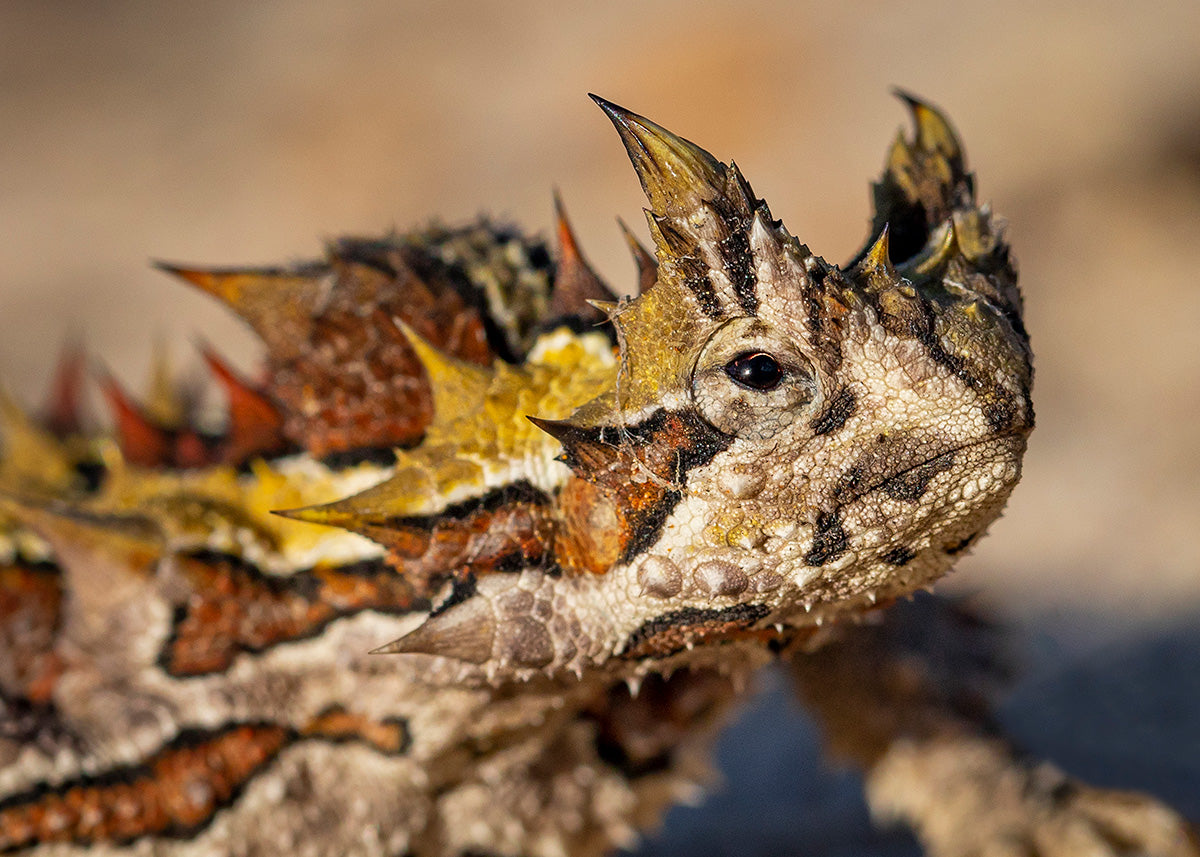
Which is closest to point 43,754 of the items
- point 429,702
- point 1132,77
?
point 429,702

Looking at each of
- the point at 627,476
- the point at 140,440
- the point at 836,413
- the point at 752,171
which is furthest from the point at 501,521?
the point at 752,171

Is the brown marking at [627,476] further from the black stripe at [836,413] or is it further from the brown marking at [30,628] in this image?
the brown marking at [30,628]

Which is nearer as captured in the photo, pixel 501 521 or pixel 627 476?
pixel 627 476

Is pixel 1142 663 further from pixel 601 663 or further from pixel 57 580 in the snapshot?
pixel 57 580

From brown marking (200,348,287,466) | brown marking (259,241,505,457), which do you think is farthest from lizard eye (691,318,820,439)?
brown marking (200,348,287,466)

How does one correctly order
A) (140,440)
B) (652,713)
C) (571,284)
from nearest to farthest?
(571,284)
(652,713)
(140,440)

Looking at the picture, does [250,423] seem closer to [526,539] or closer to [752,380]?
[526,539]

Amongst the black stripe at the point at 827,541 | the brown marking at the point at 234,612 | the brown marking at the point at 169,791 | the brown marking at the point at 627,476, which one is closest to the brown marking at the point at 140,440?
the brown marking at the point at 234,612

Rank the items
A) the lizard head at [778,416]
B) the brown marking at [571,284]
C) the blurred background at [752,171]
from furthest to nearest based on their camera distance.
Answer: the blurred background at [752,171] → the brown marking at [571,284] → the lizard head at [778,416]
